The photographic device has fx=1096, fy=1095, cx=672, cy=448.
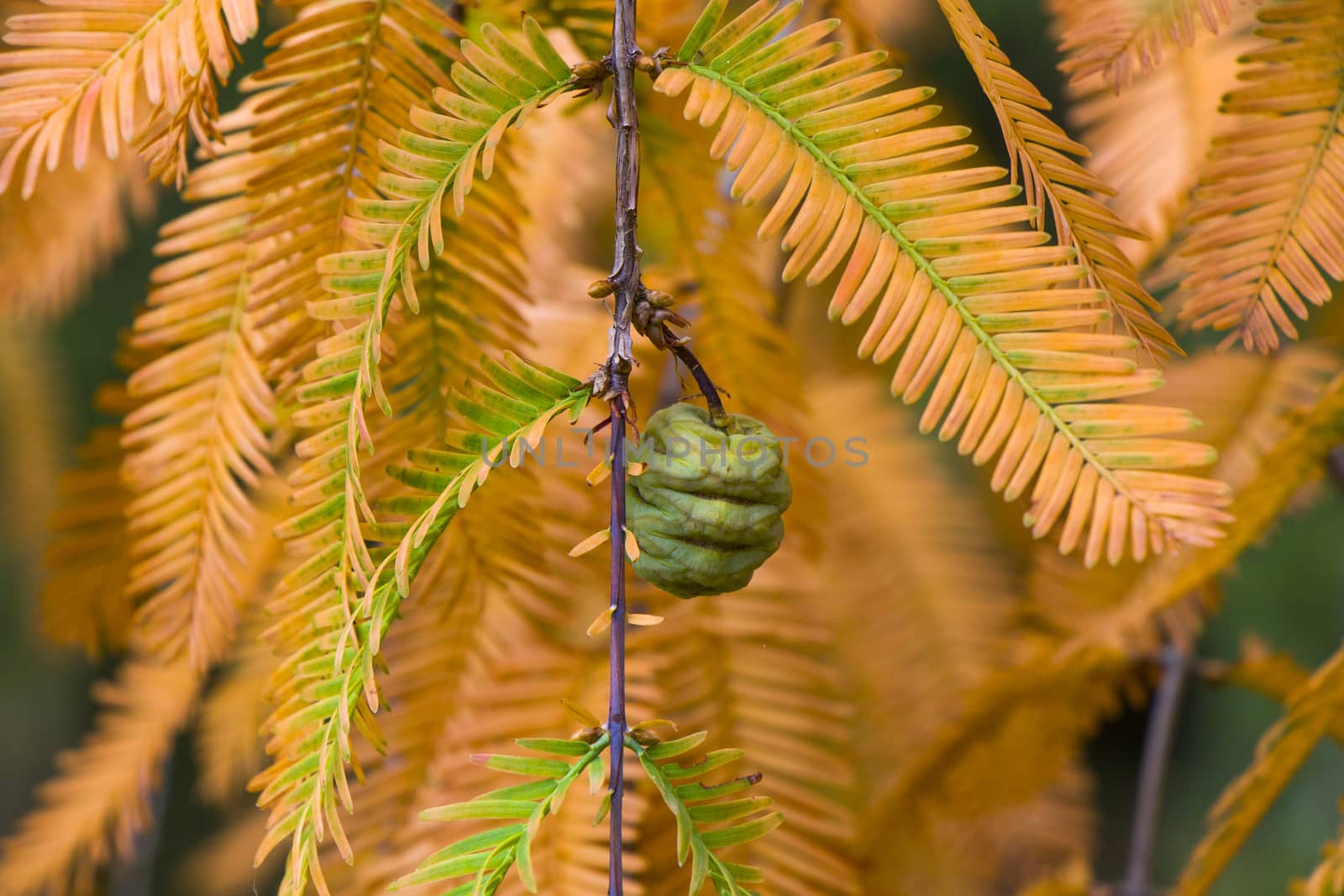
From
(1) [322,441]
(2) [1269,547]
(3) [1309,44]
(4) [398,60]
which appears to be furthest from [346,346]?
(2) [1269,547]

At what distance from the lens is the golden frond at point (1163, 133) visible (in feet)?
2.66

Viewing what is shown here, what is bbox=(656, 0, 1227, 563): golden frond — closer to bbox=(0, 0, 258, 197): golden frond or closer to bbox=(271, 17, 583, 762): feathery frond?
bbox=(271, 17, 583, 762): feathery frond

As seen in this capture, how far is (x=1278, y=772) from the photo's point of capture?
1.95 feet

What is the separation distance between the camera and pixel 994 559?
1178 mm

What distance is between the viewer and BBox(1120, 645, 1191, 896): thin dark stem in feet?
3.20

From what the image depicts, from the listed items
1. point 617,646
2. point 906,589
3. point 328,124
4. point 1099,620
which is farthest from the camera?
point 906,589

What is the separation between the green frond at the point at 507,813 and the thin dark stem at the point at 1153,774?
2.53 feet

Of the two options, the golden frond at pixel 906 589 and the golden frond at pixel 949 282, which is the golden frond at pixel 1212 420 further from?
the golden frond at pixel 949 282

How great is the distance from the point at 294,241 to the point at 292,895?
251mm

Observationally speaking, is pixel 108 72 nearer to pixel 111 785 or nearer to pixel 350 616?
pixel 350 616

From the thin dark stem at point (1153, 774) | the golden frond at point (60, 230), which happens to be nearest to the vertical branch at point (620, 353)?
the golden frond at point (60, 230)

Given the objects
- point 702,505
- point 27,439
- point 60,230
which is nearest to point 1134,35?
point 702,505

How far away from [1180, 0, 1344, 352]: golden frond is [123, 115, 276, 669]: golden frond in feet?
1.45

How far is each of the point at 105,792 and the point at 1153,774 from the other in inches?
36.0
